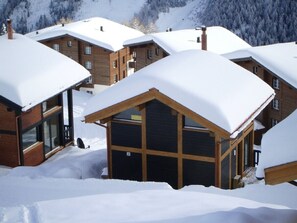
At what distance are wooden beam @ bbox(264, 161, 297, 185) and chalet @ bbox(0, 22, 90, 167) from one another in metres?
12.2

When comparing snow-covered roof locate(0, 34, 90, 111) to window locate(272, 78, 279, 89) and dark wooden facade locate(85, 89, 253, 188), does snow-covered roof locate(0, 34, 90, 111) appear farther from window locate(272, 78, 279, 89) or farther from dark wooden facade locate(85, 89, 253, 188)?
window locate(272, 78, 279, 89)

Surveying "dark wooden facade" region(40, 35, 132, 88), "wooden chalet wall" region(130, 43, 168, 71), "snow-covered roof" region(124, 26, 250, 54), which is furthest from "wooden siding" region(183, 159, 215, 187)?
"dark wooden facade" region(40, 35, 132, 88)

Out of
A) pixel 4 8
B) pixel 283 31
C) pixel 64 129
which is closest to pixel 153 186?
pixel 64 129

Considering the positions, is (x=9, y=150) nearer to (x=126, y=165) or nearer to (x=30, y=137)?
(x=30, y=137)

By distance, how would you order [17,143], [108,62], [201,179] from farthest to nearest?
[108,62]
[17,143]
[201,179]

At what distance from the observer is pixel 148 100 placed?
1831 cm

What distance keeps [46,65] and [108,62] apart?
2172 centimetres

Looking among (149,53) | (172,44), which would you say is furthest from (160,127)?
(149,53)

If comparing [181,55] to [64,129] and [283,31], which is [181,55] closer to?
[64,129]

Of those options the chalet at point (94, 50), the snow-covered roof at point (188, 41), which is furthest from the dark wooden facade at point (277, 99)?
the chalet at point (94, 50)

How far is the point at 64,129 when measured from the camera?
2431 centimetres

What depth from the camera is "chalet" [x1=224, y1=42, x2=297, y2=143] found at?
2928cm

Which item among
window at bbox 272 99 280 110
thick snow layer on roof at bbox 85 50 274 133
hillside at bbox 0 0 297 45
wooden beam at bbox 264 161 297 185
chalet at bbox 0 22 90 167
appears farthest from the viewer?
hillside at bbox 0 0 297 45

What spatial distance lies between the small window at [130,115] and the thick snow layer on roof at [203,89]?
2.11 feet
